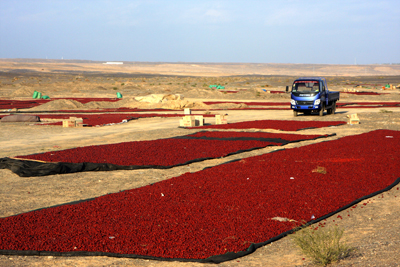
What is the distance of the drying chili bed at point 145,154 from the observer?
12.0 metres

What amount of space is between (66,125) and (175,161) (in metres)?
12.5

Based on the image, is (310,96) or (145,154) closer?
(145,154)

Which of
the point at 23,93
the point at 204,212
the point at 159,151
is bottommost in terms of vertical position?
the point at 23,93

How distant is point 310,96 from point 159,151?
14.9 meters

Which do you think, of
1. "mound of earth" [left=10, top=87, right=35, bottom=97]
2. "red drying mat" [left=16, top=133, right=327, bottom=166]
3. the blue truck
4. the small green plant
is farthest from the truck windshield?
"mound of earth" [left=10, top=87, right=35, bottom=97]

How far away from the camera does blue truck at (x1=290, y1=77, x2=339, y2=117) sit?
87.9ft

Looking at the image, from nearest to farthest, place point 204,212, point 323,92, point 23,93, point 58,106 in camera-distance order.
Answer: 1. point 204,212
2. point 323,92
3. point 58,106
4. point 23,93

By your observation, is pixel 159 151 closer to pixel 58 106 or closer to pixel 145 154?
pixel 145 154

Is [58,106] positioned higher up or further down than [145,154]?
further down

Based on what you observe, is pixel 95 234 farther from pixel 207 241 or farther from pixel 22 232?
pixel 207 241

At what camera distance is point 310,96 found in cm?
2692

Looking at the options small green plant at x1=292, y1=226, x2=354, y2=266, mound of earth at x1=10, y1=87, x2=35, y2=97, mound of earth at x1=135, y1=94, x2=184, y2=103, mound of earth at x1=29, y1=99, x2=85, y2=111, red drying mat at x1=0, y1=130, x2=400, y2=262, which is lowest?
→ mound of earth at x1=10, y1=87, x2=35, y2=97

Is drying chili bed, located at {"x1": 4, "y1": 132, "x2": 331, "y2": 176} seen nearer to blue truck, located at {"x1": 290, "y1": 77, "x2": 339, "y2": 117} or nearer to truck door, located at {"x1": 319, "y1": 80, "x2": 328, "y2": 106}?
blue truck, located at {"x1": 290, "y1": 77, "x2": 339, "y2": 117}

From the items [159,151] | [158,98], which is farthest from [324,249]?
[158,98]
